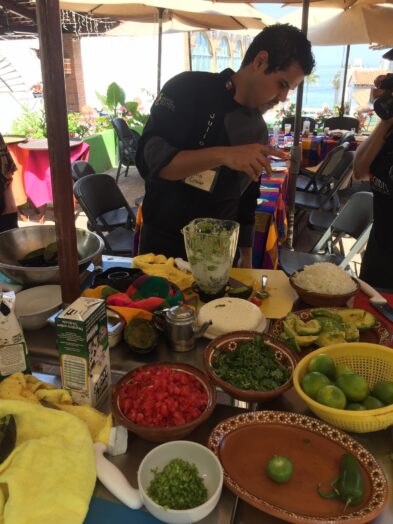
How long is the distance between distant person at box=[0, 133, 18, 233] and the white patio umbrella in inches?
103

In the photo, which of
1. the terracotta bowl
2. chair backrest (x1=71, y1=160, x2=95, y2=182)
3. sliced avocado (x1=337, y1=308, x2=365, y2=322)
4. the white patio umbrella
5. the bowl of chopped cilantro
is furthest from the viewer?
the white patio umbrella

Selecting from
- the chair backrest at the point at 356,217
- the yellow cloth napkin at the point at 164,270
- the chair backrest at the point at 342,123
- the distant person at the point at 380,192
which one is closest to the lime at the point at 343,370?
the yellow cloth napkin at the point at 164,270

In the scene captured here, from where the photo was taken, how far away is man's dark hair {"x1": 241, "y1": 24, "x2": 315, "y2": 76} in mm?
1535

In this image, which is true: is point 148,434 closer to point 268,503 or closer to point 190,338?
point 268,503

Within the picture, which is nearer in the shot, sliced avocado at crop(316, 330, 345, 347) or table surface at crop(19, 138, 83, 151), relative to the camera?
sliced avocado at crop(316, 330, 345, 347)

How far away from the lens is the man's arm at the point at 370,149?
187cm

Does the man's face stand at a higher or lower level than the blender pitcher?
higher

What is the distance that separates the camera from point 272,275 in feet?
5.32

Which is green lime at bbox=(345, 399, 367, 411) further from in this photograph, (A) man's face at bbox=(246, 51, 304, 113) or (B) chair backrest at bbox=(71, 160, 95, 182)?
(B) chair backrest at bbox=(71, 160, 95, 182)

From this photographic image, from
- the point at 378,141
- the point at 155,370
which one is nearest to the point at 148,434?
the point at 155,370

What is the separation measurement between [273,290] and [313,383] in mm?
627

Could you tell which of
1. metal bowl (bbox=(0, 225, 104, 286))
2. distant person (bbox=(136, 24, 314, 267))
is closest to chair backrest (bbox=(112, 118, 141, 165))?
distant person (bbox=(136, 24, 314, 267))

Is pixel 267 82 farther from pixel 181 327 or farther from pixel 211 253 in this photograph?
pixel 181 327

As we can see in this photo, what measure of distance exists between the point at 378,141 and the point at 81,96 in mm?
10304
